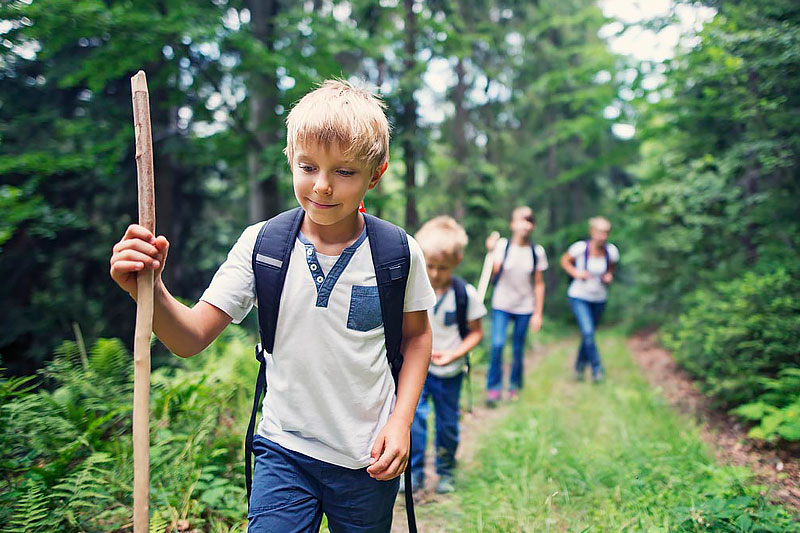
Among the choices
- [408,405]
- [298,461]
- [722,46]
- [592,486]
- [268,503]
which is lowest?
[592,486]

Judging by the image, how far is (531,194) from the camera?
16.0 m

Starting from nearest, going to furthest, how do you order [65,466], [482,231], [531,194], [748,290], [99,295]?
[65,466] < [748,290] < [99,295] < [482,231] < [531,194]

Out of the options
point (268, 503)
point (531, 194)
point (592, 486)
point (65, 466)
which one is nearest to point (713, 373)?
point (592, 486)

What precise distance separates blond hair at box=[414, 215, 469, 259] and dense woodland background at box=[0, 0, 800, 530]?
1955 millimetres

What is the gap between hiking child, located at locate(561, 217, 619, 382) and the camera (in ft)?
23.5

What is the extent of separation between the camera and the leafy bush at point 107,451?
2744 millimetres

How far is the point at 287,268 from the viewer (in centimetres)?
185

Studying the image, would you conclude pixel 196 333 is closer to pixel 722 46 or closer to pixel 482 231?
pixel 722 46

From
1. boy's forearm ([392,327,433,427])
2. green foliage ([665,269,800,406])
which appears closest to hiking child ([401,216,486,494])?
boy's forearm ([392,327,433,427])

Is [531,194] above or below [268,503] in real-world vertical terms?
above

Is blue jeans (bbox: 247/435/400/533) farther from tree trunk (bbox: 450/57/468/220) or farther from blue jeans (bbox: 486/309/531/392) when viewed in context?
tree trunk (bbox: 450/57/468/220)

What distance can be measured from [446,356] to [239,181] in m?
7.60

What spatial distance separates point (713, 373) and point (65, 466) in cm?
572

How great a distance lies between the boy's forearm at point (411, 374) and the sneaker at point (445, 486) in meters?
2.12
